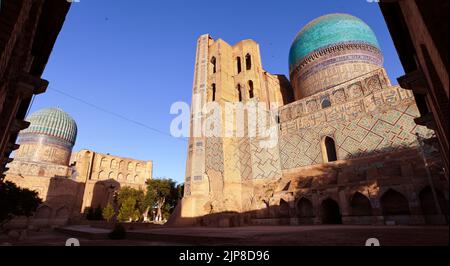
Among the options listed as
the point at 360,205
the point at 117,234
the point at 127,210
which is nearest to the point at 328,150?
the point at 360,205

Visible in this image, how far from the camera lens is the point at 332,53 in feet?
65.7

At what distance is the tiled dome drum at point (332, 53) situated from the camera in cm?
1928

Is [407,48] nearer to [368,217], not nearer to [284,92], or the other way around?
[368,217]

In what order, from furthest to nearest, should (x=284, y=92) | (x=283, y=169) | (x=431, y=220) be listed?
(x=284, y=92)
(x=283, y=169)
(x=431, y=220)

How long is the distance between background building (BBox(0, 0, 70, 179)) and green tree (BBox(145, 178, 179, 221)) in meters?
22.0

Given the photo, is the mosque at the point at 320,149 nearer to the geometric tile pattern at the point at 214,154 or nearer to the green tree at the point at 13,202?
the geometric tile pattern at the point at 214,154

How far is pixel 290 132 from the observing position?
17.4 meters

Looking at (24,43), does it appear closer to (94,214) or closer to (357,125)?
(357,125)

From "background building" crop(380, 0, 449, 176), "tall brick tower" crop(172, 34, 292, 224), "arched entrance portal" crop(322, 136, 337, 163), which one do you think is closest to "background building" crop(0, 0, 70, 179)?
"background building" crop(380, 0, 449, 176)

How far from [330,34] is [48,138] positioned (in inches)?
1382

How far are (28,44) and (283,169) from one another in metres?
15.1

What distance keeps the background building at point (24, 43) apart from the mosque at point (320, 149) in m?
10.4

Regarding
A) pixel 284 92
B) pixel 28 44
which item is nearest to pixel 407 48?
pixel 28 44
